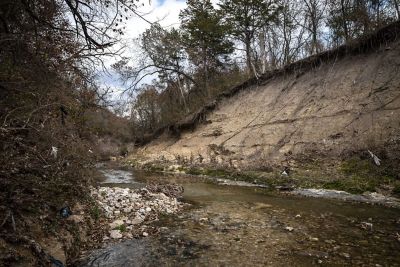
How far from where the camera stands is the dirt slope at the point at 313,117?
52.7 ft

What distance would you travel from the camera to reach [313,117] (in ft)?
63.7

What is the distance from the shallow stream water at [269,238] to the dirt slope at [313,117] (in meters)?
5.13

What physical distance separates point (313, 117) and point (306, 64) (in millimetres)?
4908

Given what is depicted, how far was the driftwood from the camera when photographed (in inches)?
737

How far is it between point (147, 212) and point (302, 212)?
4.54 m

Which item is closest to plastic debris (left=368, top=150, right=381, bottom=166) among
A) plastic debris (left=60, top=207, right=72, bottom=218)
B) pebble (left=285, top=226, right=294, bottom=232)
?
pebble (left=285, top=226, right=294, bottom=232)

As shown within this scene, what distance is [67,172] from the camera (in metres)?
8.45

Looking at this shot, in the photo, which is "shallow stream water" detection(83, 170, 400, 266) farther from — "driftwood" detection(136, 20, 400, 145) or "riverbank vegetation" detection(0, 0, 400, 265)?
"driftwood" detection(136, 20, 400, 145)

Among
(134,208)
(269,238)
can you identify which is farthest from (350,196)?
(134,208)

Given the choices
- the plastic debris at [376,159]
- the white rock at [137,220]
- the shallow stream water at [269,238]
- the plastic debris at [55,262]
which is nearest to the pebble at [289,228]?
the shallow stream water at [269,238]

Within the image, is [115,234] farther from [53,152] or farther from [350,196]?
[350,196]

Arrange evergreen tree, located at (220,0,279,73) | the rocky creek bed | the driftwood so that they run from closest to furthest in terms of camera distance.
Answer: the rocky creek bed < the driftwood < evergreen tree, located at (220,0,279,73)

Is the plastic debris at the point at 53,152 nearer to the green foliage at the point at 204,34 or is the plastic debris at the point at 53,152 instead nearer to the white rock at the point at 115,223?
the white rock at the point at 115,223

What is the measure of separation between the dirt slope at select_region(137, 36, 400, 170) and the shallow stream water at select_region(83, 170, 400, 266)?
513 centimetres
